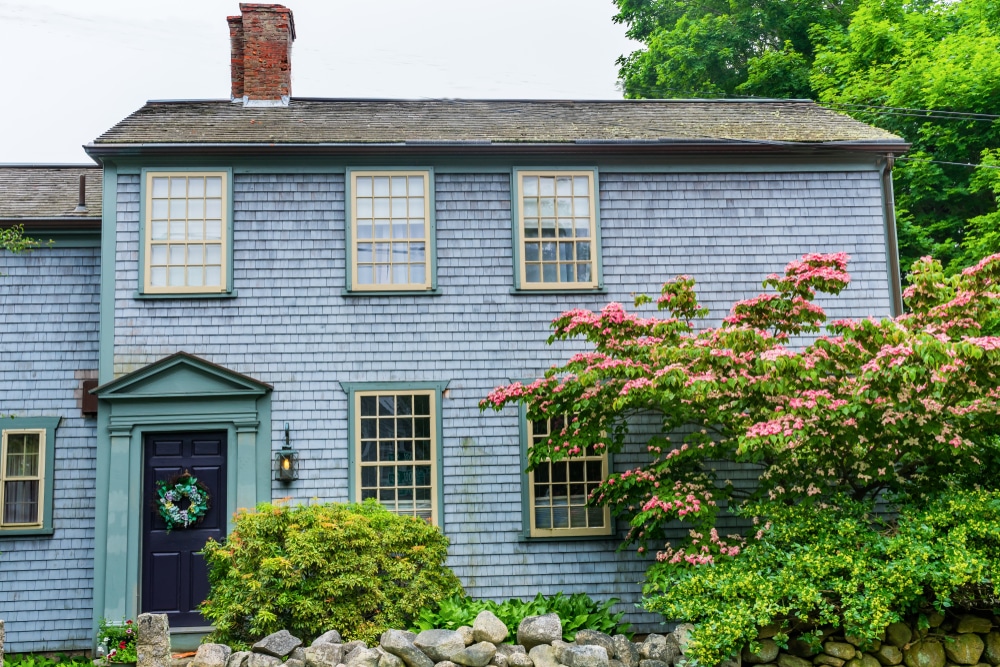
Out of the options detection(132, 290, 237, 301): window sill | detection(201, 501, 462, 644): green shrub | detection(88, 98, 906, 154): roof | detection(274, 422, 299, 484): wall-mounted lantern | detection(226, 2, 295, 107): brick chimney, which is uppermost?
detection(226, 2, 295, 107): brick chimney

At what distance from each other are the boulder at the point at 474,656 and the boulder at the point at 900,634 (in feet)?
11.2

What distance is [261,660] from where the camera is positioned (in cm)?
809

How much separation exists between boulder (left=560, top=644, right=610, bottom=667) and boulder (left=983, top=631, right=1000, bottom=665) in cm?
323

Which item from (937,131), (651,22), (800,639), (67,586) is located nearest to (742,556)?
(800,639)

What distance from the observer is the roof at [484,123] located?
1109 cm

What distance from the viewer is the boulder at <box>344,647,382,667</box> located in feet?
26.4

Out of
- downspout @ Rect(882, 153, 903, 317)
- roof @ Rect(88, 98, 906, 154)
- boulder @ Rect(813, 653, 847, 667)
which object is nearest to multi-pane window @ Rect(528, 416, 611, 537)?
boulder @ Rect(813, 653, 847, 667)

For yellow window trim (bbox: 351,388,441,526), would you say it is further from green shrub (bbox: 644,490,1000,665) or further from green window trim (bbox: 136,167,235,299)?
green shrub (bbox: 644,490,1000,665)

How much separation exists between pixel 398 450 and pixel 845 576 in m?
4.64

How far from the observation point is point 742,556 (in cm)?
884

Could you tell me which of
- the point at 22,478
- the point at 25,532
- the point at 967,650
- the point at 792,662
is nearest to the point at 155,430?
the point at 22,478

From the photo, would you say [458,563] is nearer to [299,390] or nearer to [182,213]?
[299,390]

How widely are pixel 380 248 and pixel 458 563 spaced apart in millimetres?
3465

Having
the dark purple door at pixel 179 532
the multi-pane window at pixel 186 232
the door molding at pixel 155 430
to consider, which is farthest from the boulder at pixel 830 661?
the multi-pane window at pixel 186 232
